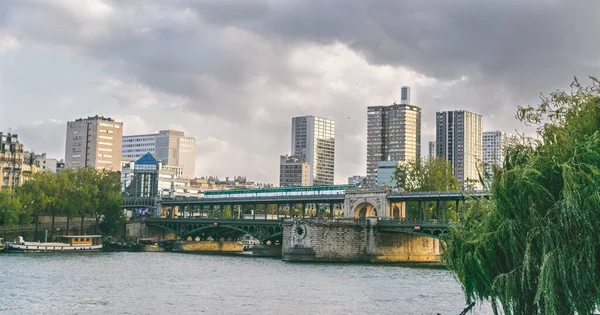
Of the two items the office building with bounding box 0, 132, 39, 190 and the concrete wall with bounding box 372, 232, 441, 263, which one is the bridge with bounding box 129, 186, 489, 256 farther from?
the office building with bounding box 0, 132, 39, 190

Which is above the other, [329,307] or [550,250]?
[550,250]

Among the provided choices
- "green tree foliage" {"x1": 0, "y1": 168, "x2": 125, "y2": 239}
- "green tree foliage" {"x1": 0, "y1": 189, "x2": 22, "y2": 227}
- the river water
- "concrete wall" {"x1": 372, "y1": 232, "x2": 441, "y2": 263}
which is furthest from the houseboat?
"concrete wall" {"x1": 372, "y1": 232, "x2": 441, "y2": 263}

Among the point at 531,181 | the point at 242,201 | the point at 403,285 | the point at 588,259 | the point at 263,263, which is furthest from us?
the point at 242,201

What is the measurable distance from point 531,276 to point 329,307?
26.0 metres

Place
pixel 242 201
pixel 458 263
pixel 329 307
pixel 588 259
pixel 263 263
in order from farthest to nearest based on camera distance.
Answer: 1. pixel 242 201
2. pixel 263 263
3. pixel 329 307
4. pixel 458 263
5. pixel 588 259

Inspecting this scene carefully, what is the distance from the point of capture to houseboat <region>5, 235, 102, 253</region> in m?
114

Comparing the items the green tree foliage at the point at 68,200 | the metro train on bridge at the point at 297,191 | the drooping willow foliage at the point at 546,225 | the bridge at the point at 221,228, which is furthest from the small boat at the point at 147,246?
the drooping willow foliage at the point at 546,225

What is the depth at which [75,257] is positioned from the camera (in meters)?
106

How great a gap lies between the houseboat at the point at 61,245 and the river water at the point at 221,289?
18.8 meters

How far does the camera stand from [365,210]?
12738 cm

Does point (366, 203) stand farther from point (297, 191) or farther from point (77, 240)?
point (77, 240)

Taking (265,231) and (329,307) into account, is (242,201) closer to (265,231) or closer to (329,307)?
(265,231)

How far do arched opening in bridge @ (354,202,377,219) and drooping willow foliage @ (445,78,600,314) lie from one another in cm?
9008

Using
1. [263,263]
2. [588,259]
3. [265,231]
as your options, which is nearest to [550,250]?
[588,259]
